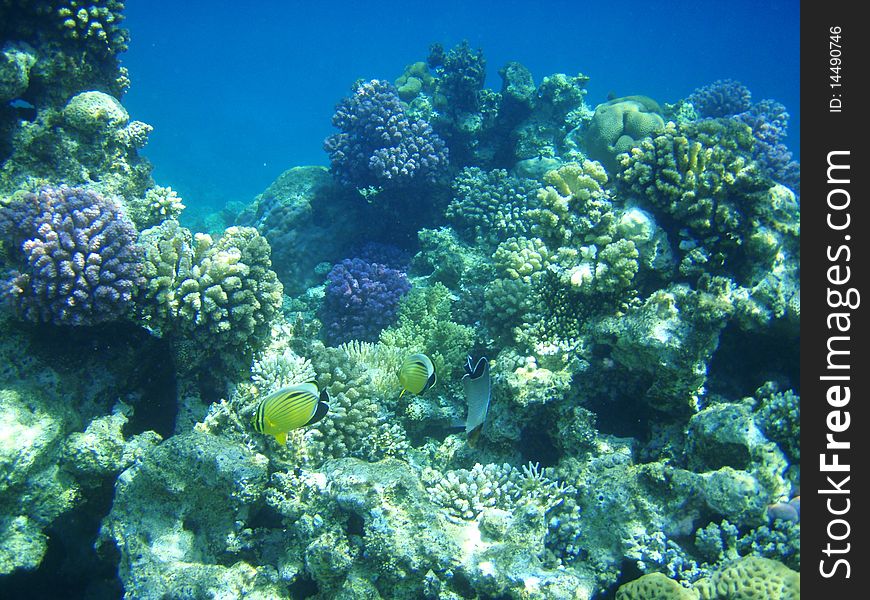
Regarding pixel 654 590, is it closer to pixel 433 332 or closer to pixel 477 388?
pixel 477 388

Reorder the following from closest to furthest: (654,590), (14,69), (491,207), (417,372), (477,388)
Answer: (654,590)
(417,372)
(477,388)
(14,69)
(491,207)

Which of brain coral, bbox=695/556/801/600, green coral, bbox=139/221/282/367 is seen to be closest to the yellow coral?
brain coral, bbox=695/556/801/600

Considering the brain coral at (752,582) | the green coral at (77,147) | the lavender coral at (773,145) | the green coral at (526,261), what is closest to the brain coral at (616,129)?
the lavender coral at (773,145)

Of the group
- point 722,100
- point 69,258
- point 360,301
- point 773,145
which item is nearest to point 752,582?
point 360,301

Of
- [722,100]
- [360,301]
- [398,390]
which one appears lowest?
Answer: [398,390]

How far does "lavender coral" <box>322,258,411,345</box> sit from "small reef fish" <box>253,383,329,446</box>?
12.0 feet

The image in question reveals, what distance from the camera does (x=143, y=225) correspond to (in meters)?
5.84

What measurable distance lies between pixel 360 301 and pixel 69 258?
11.7ft

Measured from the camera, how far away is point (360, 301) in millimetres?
6746

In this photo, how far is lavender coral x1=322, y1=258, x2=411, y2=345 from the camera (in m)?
6.67

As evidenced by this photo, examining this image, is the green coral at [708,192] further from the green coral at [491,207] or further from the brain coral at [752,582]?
the green coral at [491,207]

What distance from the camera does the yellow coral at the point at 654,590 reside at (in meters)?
2.96
